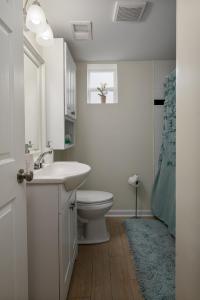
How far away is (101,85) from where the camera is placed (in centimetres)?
351

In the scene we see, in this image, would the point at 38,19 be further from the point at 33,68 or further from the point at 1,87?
the point at 1,87

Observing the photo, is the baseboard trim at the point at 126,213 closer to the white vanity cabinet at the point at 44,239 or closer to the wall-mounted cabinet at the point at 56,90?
the wall-mounted cabinet at the point at 56,90

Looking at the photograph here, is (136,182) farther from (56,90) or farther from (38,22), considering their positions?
(38,22)

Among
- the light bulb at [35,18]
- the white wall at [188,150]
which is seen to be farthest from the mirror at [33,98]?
the white wall at [188,150]

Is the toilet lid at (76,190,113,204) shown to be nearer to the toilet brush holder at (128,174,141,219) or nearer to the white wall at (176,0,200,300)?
the toilet brush holder at (128,174,141,219)

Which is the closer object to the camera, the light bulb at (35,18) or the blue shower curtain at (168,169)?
the light bulb at (35,18)

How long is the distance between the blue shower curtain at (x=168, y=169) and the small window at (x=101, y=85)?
797 millimetres

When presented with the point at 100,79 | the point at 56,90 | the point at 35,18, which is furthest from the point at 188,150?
the point at 100,79

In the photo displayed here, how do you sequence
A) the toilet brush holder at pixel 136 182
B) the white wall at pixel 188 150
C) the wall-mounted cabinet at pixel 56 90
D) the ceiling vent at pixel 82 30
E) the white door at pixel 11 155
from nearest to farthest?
the white door at pixel 11 155
the white wall at pixel 188 150
the ceiling vent at pixel 82 30
the wall-mounted cabinet at pixel 56 90
the toilet brush holder at pixel 136 182

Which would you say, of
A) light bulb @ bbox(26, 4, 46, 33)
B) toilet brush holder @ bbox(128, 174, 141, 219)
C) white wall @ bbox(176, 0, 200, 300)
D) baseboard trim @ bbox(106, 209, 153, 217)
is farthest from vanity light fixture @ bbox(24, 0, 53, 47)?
baseboard trim @ bbox(106, 209, 153, 217)

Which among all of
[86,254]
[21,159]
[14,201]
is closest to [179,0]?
[21,159]

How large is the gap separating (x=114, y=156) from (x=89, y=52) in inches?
53.7

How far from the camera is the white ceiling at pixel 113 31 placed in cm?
200

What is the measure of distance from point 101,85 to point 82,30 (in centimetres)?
112
